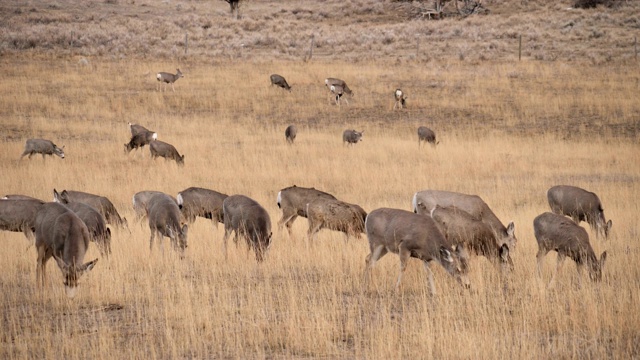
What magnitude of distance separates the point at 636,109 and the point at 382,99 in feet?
34.5

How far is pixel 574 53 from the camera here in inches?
1977

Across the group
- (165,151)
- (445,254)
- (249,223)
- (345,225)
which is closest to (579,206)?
(345,225)

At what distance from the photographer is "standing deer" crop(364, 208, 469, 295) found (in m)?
11.4

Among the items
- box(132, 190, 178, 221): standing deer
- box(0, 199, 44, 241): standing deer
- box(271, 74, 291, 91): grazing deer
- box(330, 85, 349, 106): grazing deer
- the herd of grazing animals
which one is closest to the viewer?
the herd of grazing animals

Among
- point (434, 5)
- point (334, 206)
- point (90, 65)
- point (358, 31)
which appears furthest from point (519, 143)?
point (434, 5)

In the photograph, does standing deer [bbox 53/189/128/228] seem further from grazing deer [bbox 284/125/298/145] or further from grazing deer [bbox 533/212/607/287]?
grazing deer [bbox 284/125/298/145]

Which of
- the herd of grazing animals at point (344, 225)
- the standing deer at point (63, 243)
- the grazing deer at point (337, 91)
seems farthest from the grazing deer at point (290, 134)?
the standing deer at point (63, 243)

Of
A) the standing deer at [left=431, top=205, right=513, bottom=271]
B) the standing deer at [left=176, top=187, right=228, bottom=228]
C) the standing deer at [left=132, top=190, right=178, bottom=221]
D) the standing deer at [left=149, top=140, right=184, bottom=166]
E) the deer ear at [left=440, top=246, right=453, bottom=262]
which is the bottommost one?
the standing deer at [left=149, top=140, right=184, bottom=166]

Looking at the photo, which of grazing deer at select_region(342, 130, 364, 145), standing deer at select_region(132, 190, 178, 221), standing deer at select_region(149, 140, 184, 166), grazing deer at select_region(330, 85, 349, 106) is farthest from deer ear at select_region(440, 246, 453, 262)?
grazing deer at select_region(330, 85, 349, 106)

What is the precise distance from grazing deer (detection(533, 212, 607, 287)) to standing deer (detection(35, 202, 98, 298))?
19.9 ft

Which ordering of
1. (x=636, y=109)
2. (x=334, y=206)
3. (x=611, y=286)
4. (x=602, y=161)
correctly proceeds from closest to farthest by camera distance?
(x=611, y=286) → (x=334, y=206) → (x=602, y=161) → (x=636, y=109)

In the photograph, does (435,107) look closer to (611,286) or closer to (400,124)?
(400,124)

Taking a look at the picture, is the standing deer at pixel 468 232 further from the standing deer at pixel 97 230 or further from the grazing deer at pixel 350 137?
the grazing deer at pixel 350 137

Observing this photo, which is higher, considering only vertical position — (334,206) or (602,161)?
(334,206)
